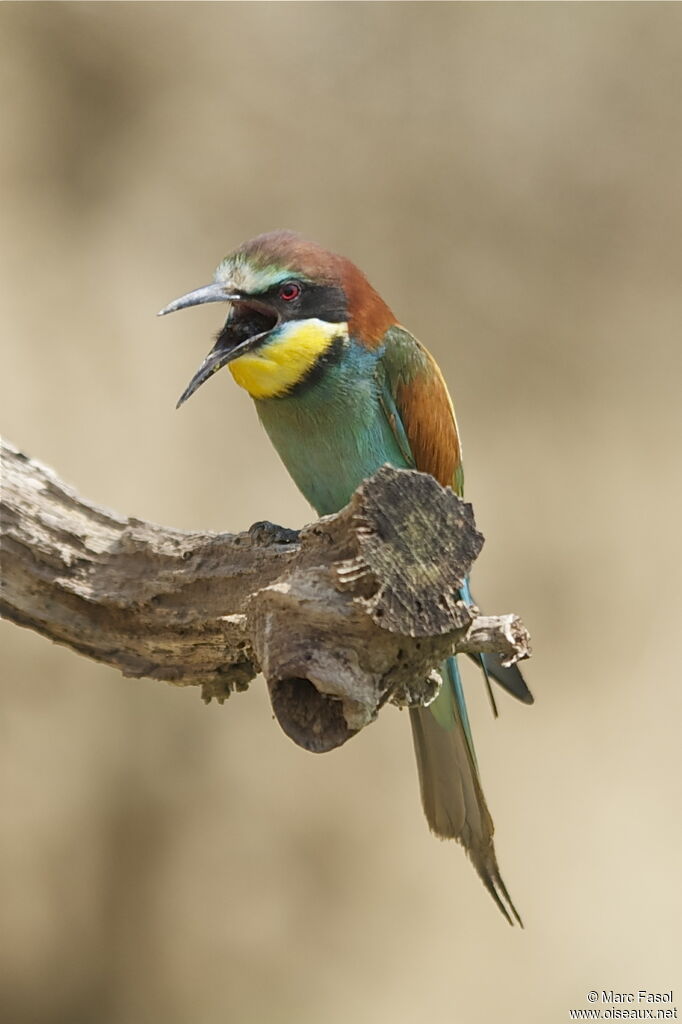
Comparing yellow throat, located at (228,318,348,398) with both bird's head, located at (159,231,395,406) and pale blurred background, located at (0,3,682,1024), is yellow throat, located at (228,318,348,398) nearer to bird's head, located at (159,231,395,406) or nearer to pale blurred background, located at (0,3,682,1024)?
bird's head, located at (159,231,395,406)

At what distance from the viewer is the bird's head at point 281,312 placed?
1647 mm

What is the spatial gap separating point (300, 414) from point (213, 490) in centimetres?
123

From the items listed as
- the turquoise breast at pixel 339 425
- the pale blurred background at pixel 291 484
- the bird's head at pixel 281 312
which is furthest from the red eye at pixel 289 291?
the pale blurred background at pixel 291 484

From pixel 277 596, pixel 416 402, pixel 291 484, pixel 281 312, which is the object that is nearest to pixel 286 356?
pixel 281 312

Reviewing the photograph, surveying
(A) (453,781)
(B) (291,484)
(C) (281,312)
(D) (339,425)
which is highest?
(B) (291,484)

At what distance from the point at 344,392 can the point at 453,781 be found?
2.13 feet

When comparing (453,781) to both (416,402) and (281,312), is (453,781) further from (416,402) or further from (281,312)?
(281,312)

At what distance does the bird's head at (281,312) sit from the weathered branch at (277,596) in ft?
0.81

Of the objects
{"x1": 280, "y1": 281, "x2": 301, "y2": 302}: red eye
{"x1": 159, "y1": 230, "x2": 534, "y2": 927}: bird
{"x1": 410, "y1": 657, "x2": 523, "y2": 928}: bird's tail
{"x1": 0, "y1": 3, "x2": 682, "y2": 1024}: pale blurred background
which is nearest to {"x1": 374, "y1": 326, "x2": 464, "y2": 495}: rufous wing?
{"x1": 159, "y1": 230, "x2": 534, "y2": 927}: bird

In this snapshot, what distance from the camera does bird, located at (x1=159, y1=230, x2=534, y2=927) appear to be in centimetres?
166

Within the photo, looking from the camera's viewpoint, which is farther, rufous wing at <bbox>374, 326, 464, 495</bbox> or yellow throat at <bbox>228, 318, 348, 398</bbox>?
rufous wing at <bbox>374, 326, 464, 495</bbox>

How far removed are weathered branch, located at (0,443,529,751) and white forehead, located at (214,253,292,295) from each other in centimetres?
35

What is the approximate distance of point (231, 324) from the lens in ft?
5.63

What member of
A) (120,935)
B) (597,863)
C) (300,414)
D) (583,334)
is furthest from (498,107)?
(120,935)
